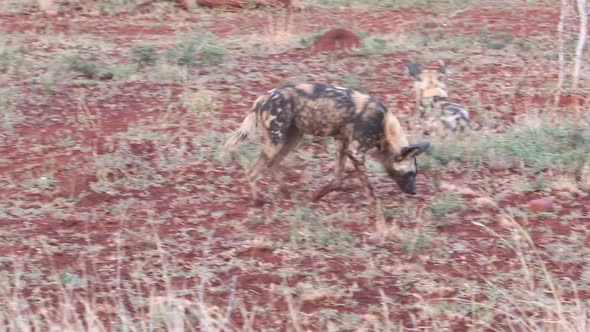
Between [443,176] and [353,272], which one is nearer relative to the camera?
[353,272]

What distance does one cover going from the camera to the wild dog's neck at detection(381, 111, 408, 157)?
7137 mm

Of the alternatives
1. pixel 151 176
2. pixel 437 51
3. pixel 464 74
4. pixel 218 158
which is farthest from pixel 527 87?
pixel 151 176

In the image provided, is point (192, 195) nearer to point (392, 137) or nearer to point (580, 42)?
point (392, 137)

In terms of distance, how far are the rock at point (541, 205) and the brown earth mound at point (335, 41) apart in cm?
554

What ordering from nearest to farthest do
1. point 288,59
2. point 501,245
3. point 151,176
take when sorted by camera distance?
point 501,245 < point 151,176 < point 288,59

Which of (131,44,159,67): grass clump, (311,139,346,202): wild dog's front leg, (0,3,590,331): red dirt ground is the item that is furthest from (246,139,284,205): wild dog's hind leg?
(131,44,159,67): grass clump

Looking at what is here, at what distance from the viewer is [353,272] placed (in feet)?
19.8

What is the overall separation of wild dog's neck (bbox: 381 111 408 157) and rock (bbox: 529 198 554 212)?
3.53 ft

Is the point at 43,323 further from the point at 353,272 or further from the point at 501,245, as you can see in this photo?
the point at 501,245

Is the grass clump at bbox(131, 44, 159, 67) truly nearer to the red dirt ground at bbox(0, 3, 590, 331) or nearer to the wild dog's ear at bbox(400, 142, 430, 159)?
the red dirt ground at bbox(0, 3, 590, 331)

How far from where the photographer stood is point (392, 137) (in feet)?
23.5

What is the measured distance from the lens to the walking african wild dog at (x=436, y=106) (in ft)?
28.8

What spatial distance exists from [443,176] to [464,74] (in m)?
3.68

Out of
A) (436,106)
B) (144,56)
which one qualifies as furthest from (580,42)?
(144,56)
